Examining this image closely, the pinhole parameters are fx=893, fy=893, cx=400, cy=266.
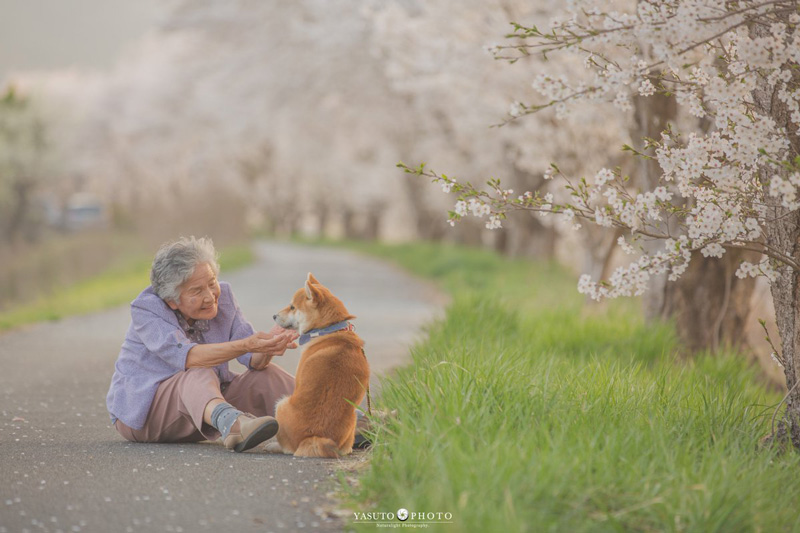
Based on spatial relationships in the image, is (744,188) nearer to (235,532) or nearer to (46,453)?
(235,532)

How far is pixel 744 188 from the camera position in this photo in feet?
15.6

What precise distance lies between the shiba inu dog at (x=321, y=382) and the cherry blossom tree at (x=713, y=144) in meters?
0.87

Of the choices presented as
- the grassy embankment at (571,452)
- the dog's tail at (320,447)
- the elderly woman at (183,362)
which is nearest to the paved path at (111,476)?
the dog's tail at (320,447)

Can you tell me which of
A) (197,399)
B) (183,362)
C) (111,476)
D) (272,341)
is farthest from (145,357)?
(111,476)

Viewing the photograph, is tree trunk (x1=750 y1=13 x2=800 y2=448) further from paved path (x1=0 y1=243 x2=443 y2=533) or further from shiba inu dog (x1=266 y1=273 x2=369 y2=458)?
paved path (x1=0 y1=243 x2=443 y2=533)

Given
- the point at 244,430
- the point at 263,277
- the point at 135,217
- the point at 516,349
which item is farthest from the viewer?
the point at 135,217

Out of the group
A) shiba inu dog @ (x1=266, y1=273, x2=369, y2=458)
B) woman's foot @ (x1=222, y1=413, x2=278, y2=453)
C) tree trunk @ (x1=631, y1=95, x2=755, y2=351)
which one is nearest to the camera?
shiba inu dog @ (x1=266, y1=273, x2=369, y2=458)

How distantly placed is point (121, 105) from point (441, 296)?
117 ft

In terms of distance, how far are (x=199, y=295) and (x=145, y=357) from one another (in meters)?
0.51

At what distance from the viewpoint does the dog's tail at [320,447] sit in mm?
4727

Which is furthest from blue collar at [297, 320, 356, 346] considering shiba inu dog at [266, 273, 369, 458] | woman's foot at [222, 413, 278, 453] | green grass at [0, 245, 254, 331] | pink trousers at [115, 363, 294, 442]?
green grass at [0, 245, 254, 331]

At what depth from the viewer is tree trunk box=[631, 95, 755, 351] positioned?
835 centimetres

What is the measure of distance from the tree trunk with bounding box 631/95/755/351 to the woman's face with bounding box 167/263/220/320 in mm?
4756

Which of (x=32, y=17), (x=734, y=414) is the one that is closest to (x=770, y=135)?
(x=734, y=414)
